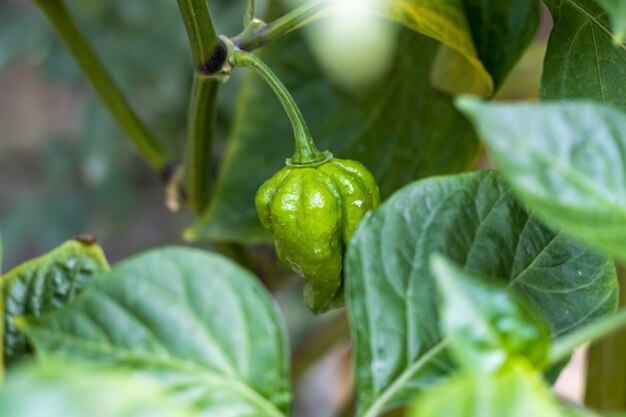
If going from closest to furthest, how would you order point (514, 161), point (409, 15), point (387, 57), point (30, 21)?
1. point (514, 161)
2. point (409, 15)
3. point (387, 57)
4. point (30, 21)

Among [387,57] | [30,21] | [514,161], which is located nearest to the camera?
[514,161]

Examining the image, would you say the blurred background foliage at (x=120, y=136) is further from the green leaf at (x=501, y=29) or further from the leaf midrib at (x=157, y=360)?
the leaf midrib at (x=157, y=360)

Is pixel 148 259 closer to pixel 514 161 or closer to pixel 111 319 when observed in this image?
pixel 111 319

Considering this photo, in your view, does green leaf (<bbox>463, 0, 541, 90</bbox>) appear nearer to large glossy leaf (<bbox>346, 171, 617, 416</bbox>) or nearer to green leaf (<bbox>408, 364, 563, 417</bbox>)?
large glossy leaf (<bbox>346, 171, 617, 416</bbox>)

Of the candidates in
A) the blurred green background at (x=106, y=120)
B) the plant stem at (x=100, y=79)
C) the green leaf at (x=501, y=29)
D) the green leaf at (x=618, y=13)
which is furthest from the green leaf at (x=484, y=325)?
the blurred green background at (x=106, y=120)

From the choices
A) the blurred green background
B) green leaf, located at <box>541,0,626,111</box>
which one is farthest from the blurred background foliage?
green leaf, located at <box>541,0,626,111</box>

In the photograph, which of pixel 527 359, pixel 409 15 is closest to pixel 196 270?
pixel 527 359

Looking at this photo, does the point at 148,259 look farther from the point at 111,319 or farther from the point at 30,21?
the point at 30,21

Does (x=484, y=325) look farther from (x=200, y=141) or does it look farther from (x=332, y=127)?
(x=332, y=127)

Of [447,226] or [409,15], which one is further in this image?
[409,15]
